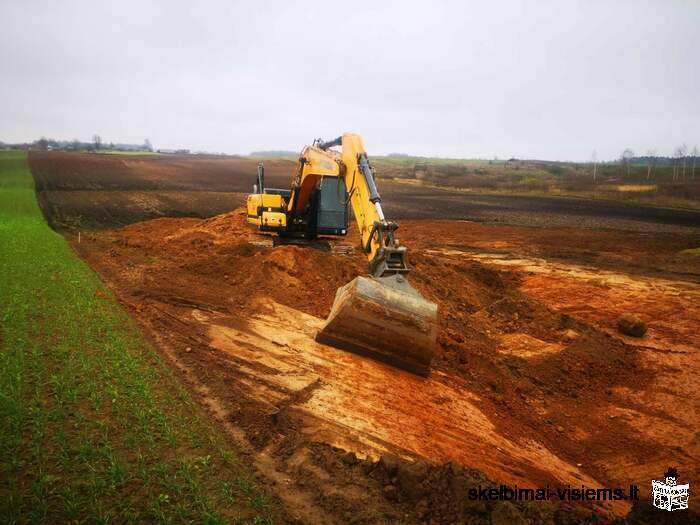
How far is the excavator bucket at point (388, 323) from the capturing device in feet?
24.5

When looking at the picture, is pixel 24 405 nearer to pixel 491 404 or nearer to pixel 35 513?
pixel 35 513

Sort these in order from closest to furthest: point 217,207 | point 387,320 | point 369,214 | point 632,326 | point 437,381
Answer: point 387,320, point 437,381, point 369,214, point 632,326, point 217,207

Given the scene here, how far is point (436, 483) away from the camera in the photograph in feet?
15.6

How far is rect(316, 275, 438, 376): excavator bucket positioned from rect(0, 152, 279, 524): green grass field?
2.70m

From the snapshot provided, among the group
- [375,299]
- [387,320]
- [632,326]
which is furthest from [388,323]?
[632,326]

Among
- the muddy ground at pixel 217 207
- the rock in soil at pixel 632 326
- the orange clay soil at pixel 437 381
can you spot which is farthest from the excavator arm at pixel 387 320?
the muddy ground at pixel 217 207

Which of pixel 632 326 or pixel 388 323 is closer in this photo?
pixel 388 323

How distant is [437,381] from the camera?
783 cm

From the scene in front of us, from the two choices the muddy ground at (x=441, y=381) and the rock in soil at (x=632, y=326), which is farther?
the rock in soil at (x=632, y=326)

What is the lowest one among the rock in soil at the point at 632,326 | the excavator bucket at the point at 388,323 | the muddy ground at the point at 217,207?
the rock in soil at the point at 632,326

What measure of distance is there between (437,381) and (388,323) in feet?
4.34

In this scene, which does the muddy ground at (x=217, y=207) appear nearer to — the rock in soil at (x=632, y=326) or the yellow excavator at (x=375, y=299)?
the yellow excavator at (x=375, y=299)

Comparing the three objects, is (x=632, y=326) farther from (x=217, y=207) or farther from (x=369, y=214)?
(x=217, y=207)

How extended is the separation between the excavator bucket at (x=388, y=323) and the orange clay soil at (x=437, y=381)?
0.24m
